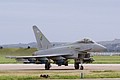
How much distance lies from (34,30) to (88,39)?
7.86m

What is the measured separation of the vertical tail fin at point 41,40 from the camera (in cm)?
5603

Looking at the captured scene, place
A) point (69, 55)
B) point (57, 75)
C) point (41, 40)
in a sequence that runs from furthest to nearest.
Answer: point (41, 40), point (69, 55), point (57, 75)

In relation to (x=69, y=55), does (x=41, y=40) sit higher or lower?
higher

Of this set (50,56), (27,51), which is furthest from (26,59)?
(27,51)

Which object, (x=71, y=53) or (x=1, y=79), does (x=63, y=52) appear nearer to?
(x=71, y=53)

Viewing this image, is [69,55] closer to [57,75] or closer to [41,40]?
[41,40]

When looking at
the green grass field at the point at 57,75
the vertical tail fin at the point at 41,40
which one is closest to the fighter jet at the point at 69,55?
the vertical tail fin at the point at 41,40

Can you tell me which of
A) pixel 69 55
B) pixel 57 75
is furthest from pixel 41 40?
pixel 57 75

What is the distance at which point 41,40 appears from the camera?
2224 inches

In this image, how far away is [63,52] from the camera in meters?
52.8

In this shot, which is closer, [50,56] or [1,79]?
[1,79]

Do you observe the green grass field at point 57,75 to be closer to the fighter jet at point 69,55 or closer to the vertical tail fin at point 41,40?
the fighter jet at point 69,55

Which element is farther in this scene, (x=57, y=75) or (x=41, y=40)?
(x=41, y=40)

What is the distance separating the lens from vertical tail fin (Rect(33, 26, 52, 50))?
5603 centimetres
